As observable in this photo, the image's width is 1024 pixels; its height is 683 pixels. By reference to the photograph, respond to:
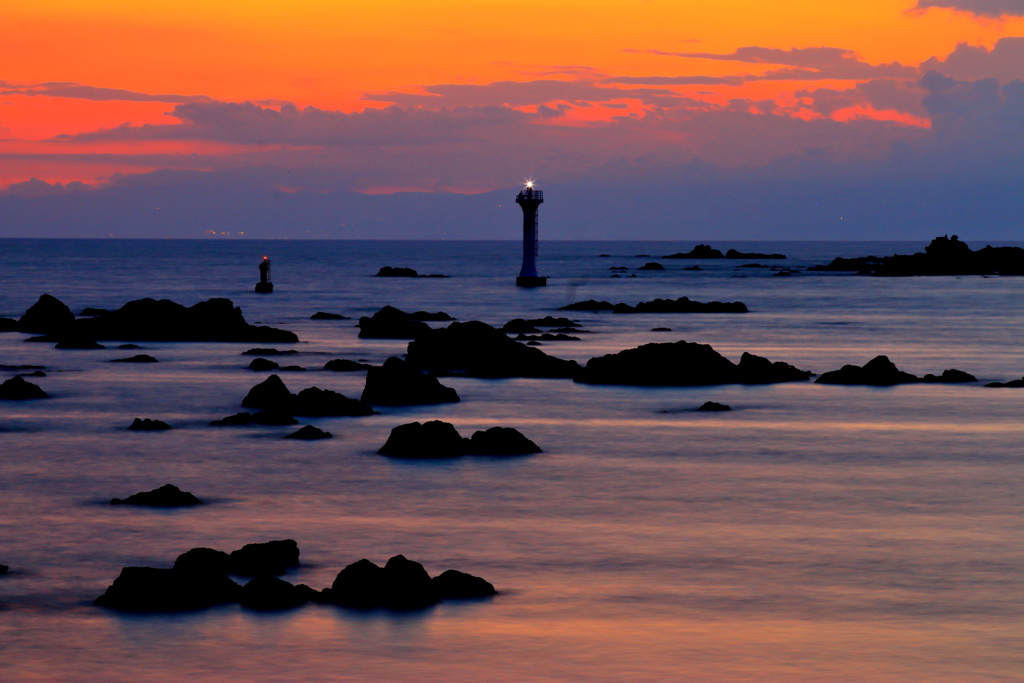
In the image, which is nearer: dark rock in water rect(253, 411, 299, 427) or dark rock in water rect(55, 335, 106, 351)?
dark rock in water rect(253, 411, 299, 427)

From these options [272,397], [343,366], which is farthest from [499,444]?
[343,366]

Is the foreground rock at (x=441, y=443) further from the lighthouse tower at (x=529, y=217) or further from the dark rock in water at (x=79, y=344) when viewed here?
the lighthouse tower at (x=529, y=217)

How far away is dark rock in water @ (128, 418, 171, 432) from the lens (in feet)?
86.9

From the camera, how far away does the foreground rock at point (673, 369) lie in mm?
34000

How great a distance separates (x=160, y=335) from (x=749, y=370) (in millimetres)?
24430

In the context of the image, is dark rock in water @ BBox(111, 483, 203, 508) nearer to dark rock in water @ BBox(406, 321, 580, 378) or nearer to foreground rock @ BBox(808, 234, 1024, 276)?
dark rock in water @ BBox(406, 321, 580, 378)

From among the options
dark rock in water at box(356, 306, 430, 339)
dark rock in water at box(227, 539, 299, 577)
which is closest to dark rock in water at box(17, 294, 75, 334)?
dark rock in water at box(356, 306, 430, 339)

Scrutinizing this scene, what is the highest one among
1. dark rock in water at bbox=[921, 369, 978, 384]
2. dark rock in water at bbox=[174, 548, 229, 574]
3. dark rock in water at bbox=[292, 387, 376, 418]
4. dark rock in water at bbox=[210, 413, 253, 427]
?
dark rock in water at bbox=[174, 548, 229, 574]

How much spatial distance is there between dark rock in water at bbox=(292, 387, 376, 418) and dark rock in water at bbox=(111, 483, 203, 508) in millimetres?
8957

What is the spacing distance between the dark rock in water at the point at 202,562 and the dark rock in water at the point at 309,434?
37.8 feet

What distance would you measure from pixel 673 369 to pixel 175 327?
22.8m

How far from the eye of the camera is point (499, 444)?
74.4 feet

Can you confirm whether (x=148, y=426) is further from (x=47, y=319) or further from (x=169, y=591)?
(x=47, y=319)

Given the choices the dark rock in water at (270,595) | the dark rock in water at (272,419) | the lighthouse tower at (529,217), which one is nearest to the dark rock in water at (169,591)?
the dark rock in water at (270,595)
